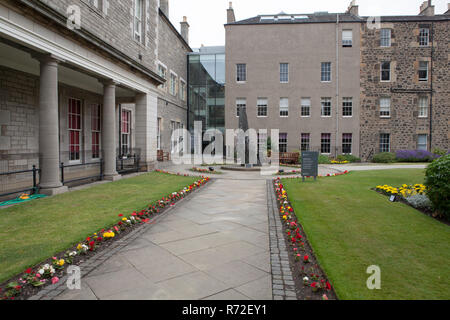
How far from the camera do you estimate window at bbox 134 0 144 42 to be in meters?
15.3

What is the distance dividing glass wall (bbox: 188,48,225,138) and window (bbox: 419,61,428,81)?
19468mm

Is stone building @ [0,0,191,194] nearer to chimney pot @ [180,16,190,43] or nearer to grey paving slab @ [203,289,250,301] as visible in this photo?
grey paving slab @ [203,289,250,301]

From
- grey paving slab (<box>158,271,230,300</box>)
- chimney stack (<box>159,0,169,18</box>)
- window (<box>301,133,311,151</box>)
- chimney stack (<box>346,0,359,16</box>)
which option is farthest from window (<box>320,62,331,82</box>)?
grey paving slab (<box>158,271,230,300</box>)

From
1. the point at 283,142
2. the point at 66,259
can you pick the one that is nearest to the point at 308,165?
the point at 66,259

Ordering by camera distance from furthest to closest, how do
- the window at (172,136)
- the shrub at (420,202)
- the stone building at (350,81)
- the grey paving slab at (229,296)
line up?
the stone building at (350,81) → the window at (172,136) → the shrub at (420,202) → the grey paving slab at (229,296)

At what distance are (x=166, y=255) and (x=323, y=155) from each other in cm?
2490

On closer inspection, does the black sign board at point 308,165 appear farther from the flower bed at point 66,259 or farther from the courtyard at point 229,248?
the flower bed at point 66,259

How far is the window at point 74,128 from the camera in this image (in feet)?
46.7

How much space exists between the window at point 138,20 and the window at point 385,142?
23.7 m

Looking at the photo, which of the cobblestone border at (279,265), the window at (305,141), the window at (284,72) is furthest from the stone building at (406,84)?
the cobblestone border at (279,265)

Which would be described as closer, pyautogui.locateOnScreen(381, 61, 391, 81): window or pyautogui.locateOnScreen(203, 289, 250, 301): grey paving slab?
pyautogui.locateOnScreen(203, 289, 250, 301): grey paving slab

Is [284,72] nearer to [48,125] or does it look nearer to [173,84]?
[173,84]

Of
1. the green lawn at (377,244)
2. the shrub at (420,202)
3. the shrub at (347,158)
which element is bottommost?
the green lawn at (377,244)

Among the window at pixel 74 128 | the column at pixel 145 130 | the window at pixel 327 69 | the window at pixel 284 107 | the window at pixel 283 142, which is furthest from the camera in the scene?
the window at pixel 284 107
